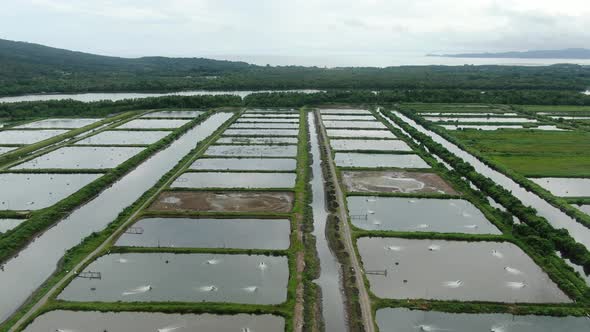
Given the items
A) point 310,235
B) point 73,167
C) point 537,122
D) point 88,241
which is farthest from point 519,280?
point 537,122

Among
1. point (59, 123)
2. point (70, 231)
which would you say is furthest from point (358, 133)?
point (59, 123)

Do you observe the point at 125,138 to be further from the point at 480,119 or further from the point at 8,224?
the point at 480,119

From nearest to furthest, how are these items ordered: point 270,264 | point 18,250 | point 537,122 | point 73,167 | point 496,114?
point 270,264 < point 18,250 < point 73,167 < point 537,122 < point 496,114

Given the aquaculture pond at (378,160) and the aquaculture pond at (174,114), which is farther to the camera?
the aquaculture pond at (174,114)

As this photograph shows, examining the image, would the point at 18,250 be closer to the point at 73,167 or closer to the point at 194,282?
the point at 194,282

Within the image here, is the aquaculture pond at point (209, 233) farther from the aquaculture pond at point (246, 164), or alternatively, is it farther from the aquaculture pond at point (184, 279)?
the aquaculture pond at point (246, 164)

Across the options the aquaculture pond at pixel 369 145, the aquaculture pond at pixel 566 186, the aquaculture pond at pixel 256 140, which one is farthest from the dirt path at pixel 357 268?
the aquaculture pond at pixel 566 186
